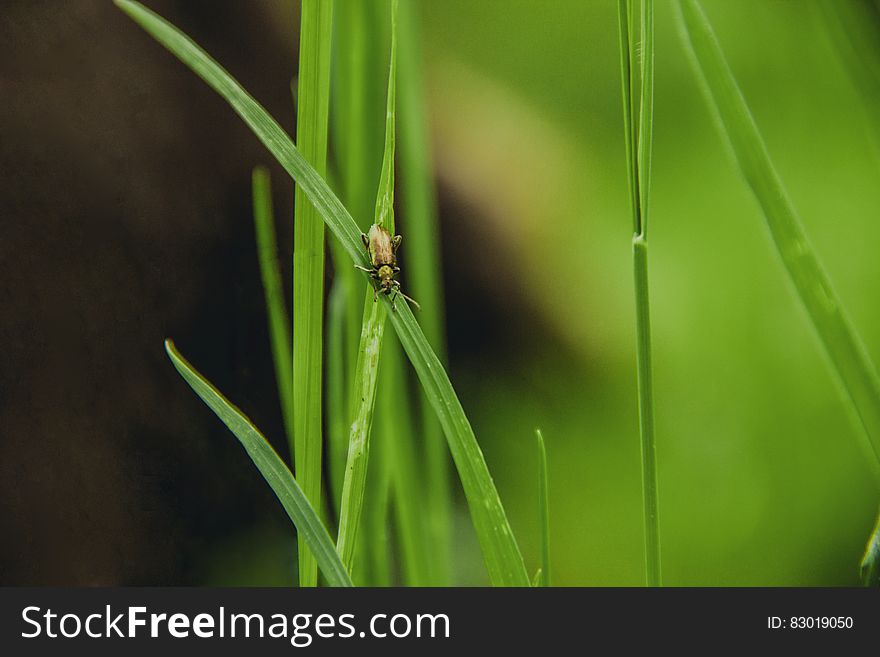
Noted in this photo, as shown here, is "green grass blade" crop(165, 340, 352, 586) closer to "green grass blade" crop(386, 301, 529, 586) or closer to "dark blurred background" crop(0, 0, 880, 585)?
"green grass blade" crop(386, 301, 529, 586)

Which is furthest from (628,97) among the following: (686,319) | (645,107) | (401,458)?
(686,319)

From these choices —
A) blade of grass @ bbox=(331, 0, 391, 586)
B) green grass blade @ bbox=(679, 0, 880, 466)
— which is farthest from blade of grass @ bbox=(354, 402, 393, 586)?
green grass blade @ bbox=(679, 0, 880, 466)

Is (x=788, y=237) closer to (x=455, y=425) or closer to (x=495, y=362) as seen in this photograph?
(x=455, y=425)

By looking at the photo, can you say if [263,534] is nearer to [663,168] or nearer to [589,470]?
[589,470]

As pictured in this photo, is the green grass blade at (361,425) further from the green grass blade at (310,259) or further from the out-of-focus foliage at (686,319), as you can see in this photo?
the out-of-focus foliage at (686,319)

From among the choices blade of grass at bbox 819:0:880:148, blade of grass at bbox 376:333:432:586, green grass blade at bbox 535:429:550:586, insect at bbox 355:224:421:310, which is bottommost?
green grass blade at bbox 535:429:550:586

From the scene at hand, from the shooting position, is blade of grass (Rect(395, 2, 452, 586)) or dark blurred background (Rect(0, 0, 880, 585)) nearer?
blade of grass (Rect(395, 2, 452, 586))
